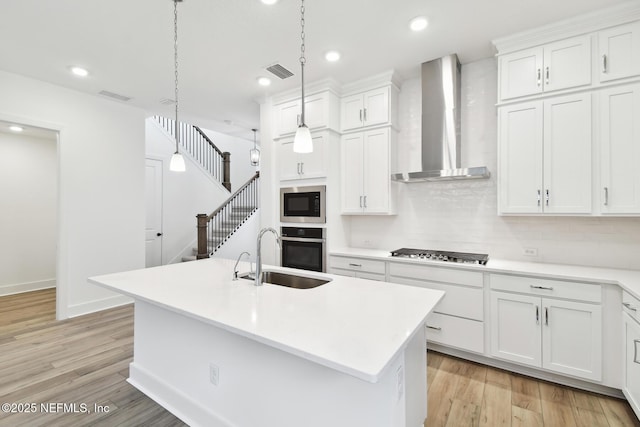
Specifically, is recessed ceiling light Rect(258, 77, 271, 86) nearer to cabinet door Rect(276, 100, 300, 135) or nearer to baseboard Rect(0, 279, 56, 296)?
cabinet door Rect(276, 100, 300, 135)

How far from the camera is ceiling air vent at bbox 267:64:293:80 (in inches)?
127

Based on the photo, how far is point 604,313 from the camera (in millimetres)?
2162

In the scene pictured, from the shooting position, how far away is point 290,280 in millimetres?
2361

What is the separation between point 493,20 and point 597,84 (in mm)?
951

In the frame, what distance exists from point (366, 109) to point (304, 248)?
1.80 metres

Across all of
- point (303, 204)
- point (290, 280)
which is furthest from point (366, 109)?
point (290, 280)

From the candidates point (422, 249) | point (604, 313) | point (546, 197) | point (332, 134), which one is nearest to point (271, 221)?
point (332, 134)

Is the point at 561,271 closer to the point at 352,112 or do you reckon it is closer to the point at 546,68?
the point at 546,68

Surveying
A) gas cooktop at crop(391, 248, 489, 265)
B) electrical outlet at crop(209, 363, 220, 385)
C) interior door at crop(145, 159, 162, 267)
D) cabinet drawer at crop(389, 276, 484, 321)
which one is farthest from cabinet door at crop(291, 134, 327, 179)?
interior door at crop(145, 159, 162, 267)

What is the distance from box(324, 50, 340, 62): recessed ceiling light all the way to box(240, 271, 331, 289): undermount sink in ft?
7.04

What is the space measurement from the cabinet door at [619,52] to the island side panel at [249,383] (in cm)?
250

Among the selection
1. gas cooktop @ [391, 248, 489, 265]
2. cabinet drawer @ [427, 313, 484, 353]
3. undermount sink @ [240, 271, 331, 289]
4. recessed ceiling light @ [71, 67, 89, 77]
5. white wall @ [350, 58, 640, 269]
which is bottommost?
cabinet drawer @ [427, 313, 484, 353]

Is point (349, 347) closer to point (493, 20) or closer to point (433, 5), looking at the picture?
point (433, 5)

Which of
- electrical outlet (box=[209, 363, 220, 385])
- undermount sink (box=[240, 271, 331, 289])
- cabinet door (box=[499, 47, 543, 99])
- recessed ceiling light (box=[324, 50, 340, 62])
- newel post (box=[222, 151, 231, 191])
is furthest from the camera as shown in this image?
newel post (box=[222, 151, 231, 191])
